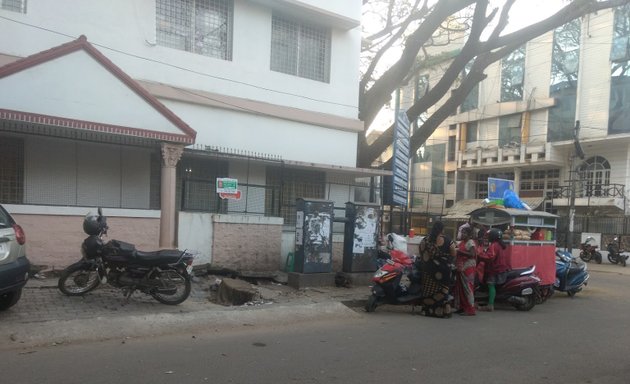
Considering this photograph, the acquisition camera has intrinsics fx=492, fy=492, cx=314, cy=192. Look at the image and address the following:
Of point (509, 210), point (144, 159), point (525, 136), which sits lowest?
point (509, 210)

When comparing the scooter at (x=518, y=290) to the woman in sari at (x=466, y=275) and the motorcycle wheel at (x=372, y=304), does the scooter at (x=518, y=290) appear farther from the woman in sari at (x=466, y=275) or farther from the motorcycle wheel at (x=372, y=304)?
the motorcycle wheel at (x=372, y=304)

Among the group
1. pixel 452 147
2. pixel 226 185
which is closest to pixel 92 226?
pixel 226 185

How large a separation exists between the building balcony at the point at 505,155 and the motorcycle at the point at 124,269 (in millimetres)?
25903

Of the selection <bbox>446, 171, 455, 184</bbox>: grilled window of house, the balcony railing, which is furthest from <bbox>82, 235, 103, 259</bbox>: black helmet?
<bbox>446, 171, 455, 184</bbox>: grilled window of house

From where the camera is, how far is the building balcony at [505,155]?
1120 inches

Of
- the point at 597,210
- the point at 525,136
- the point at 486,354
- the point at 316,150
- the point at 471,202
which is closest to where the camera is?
the point at 486,354

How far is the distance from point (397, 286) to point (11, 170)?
7.42m

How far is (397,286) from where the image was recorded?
8.00m

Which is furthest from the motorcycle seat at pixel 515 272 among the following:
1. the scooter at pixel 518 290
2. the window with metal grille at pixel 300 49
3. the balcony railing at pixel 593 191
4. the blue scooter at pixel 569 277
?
the balcony railing at pixel 593 191

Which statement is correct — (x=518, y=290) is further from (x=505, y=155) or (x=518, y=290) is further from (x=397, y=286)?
(x=505, y=155)

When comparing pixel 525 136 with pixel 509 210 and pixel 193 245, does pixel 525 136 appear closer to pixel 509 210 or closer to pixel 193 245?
pixel 509 210

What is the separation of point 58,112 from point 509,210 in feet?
27.5

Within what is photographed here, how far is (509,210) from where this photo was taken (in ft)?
31.4

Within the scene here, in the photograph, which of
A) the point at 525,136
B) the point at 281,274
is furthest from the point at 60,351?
the point at 525,136
